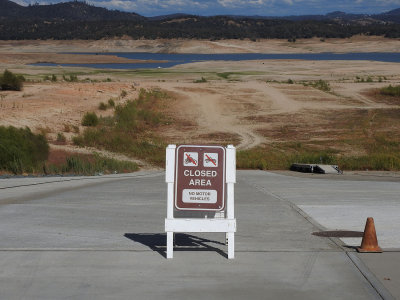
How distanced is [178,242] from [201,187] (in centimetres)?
119

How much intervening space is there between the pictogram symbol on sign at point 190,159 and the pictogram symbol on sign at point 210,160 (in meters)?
0.09

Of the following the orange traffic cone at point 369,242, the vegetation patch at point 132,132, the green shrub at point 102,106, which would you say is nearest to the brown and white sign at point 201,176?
the orange traffic cone at point 369,242

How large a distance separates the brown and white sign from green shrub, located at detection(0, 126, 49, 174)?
13045 millimetres

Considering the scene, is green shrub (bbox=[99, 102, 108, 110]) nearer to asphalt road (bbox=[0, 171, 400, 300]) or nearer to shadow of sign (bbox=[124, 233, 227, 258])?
asphalt road (bbox=[0, 171, 400, 300])

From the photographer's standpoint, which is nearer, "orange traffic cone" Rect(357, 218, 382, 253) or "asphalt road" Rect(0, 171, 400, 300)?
"asphalt road" Rect(0, 171, 400, 300)

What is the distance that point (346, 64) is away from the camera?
102562 millimetres

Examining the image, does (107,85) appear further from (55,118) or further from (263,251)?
(263,251)

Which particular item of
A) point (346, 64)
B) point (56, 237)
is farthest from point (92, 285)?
point (346, 64)

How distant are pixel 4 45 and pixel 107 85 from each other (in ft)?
408

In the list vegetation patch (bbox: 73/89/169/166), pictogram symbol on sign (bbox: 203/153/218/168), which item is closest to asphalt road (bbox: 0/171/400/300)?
pictogram symbol on sign (bbox: 203/153/218/168)

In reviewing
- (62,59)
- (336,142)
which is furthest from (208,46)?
(336,142)

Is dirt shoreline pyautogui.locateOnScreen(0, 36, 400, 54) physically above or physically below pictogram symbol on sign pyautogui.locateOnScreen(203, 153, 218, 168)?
below

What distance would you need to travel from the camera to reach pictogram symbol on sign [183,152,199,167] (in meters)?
7.12

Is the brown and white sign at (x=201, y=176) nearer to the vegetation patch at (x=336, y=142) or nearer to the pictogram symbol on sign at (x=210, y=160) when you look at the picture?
the pictogram symbol on sign at (x=210, y=160)
